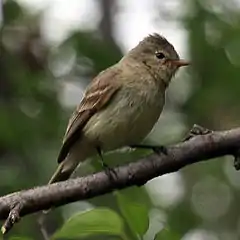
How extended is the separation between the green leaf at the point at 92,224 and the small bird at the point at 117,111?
1.26 meters

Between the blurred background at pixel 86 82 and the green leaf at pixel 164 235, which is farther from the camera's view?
the blurred background at pixel 86 82

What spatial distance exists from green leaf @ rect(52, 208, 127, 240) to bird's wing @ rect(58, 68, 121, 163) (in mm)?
1412

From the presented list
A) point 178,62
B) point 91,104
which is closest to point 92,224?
point 91,104

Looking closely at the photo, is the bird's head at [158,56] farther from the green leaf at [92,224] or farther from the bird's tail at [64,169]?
the green leaf at [92,224]

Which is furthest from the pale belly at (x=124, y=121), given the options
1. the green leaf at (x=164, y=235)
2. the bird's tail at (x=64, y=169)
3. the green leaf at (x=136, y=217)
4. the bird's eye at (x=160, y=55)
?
the green leaf at (x=164, y=235)

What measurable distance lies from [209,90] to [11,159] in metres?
1.45

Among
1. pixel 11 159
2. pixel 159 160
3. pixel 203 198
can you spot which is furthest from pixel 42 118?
pixel 159 160

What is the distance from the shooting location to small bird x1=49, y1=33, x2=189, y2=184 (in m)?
4.10

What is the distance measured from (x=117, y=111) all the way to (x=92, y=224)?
1.39m

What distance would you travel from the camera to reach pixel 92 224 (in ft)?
9.26

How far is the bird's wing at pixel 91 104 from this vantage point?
4250mm

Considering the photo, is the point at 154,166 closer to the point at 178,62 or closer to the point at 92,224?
the point at 92,224

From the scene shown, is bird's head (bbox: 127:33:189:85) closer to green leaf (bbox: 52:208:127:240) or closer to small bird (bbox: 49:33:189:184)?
small bird (bbox: 49:33:189:184)

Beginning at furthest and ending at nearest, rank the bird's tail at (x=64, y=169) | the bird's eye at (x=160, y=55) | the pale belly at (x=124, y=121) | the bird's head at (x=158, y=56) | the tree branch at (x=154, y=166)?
1. the bird's eye at (x=160, y=55)
2. the bird's head at (x=158, y=56)
3. the bird's tail at (x=64, y=169)
4. the pale belly at (x=124, y=121)
5. the tree branch at (x=154, y=166)
